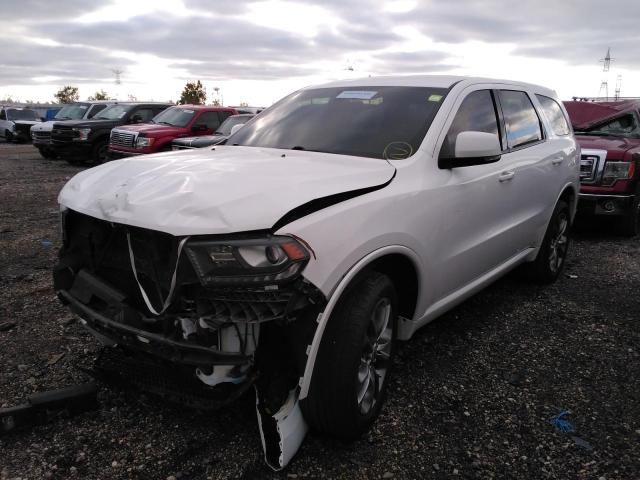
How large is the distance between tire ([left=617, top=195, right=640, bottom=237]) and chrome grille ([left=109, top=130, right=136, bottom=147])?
9773mm

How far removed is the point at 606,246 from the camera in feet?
22.5

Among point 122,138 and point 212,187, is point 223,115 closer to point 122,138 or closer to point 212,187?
point 122,138

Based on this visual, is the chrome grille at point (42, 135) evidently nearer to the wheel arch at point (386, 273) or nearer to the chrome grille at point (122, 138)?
the chrome grille at point (122, 138)

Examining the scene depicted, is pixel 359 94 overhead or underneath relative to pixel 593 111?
underneath

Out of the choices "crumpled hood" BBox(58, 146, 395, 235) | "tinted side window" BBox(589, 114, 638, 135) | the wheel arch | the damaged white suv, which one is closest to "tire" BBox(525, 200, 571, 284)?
the damaged white suv

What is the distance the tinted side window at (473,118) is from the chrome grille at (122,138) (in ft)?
32.5

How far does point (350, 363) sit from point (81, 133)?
14400 mm

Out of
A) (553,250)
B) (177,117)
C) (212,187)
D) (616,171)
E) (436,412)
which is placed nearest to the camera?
(212,187)

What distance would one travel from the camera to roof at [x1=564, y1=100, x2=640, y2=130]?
799cm

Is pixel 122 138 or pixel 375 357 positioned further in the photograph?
pixel 122 138

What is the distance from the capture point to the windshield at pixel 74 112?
58.8 ft

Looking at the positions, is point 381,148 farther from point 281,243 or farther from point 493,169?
point 281,243

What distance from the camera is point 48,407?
107 inches

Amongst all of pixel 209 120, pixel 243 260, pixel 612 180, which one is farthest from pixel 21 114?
pixel 243 260
